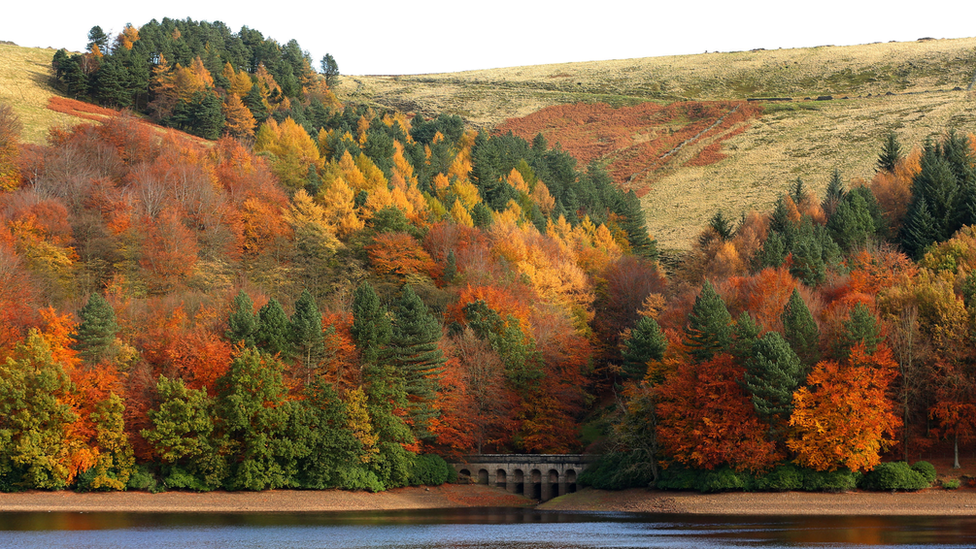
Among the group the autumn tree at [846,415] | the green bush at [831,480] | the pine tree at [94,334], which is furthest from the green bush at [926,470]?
the pine tree at [94,334]

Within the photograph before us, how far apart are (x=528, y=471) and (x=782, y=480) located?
23933mm

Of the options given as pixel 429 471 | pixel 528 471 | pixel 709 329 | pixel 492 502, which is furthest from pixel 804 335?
pixel 429 471

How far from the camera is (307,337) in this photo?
7725 centimetres

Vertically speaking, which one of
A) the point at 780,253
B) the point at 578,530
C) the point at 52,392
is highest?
the point at 780,253

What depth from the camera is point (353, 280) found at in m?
104

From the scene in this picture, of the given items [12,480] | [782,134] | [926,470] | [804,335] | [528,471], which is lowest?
[528,471]

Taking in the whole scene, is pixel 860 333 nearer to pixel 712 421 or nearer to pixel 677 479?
pixel 712 421

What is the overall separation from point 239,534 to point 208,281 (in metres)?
48.8

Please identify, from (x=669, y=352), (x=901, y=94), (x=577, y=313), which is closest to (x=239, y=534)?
(x=669, y=352)

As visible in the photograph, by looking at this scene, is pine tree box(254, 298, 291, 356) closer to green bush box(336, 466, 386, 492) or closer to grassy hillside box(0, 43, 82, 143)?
green bush box(336, 466, 386, 492)

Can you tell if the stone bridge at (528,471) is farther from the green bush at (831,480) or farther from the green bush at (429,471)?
the green bush at (831,480)

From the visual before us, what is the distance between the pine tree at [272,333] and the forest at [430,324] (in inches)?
11.4

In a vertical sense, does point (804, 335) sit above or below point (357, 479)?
above

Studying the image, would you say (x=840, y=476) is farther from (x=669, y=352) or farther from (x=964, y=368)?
(x=669, y=352)
